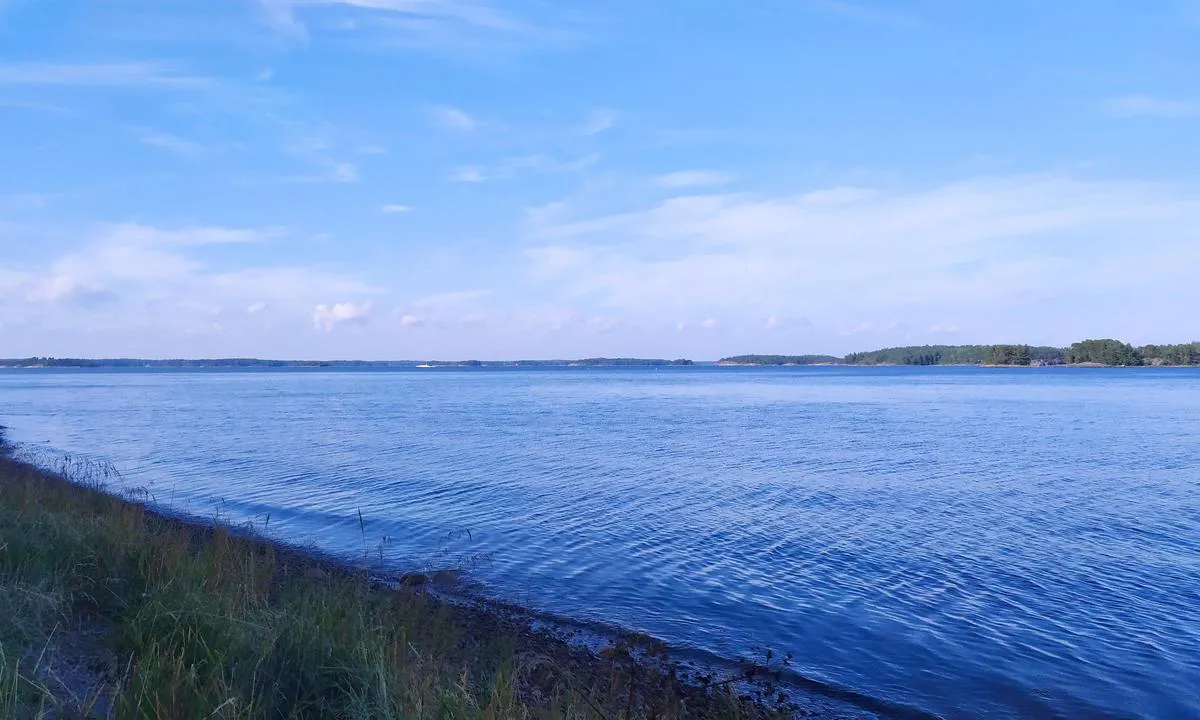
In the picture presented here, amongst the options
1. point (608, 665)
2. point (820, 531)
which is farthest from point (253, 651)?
point (820, 531)

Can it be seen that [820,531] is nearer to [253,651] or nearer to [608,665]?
[608,665]

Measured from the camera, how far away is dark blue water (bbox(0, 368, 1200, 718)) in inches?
424

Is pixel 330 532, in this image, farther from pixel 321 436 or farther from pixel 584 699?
A: pixel 321 436

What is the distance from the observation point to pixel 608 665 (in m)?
10.0

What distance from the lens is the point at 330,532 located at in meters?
18.2

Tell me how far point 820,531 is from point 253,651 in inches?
540

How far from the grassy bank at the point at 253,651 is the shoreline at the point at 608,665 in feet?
0.15

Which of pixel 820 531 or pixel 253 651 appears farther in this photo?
pixel 820 531

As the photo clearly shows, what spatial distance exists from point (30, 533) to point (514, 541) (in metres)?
8.87

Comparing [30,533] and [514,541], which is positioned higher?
[30,533]

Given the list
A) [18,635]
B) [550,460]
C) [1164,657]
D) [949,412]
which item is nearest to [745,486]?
[550,460]

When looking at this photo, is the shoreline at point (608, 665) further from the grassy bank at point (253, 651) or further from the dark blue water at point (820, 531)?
the dark blue water at point (820, 531)

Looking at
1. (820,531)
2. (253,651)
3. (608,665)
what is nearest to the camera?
(253,651)

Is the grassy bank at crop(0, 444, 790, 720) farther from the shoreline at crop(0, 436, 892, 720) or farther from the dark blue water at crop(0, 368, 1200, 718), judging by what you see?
the dark blue water at crop(0, 368, 1200, 718)
